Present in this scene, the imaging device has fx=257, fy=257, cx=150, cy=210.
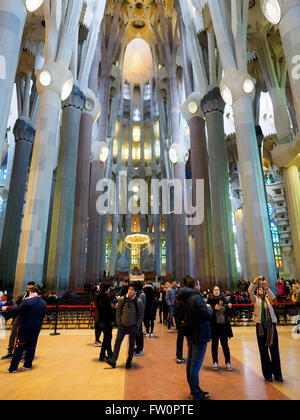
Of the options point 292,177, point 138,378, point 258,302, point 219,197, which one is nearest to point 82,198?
point 219,197

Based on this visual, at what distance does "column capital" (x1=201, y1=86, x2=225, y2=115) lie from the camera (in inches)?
666

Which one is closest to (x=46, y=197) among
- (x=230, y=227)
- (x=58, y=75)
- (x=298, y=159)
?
(x=58, y=75)

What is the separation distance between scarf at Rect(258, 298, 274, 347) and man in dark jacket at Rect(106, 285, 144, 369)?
178 cm

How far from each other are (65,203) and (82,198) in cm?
266

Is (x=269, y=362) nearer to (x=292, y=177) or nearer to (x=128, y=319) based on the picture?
(x=128, y=319)

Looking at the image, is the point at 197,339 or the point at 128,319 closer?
the point at 197,339

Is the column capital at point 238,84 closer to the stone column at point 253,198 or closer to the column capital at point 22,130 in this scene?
the stone column at point 253,198

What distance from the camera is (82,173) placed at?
1789 cm

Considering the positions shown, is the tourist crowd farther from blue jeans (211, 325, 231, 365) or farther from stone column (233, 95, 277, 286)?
stone column (233, 95, 277, 286)

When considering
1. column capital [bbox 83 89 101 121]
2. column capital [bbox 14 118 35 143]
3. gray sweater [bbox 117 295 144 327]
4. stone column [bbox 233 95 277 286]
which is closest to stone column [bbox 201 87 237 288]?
stone column [bbox 233 95 277 286]

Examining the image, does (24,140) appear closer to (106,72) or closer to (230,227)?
(106,72)

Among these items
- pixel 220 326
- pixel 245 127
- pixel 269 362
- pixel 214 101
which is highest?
pixel 214 101

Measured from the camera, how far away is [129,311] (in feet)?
13.3

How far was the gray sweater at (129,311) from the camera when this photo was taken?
4023 mm
